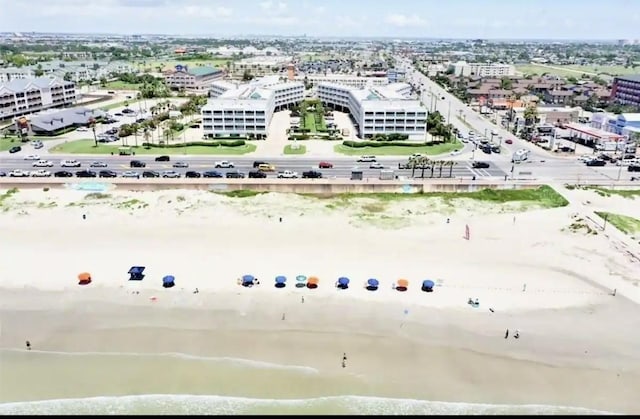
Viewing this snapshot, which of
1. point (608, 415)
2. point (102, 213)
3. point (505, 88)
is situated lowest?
point (608, 415)

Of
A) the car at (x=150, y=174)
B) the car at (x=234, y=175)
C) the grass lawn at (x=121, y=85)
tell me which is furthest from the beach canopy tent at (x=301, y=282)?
the grass lawn at (x=121, y=85)

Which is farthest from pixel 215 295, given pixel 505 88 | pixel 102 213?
pixel 505 88

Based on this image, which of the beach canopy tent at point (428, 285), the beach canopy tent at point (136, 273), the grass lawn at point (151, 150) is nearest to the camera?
the beach canopy tent at point (428, 285)

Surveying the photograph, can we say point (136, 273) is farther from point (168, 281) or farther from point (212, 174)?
point (212, 174)

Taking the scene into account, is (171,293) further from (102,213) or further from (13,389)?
(102,213)

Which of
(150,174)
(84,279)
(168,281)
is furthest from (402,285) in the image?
(150,174)

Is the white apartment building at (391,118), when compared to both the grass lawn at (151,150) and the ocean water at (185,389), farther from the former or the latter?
the ocean water at (185,389)
